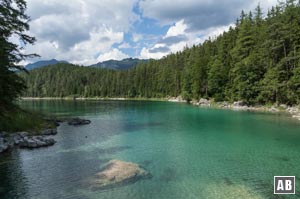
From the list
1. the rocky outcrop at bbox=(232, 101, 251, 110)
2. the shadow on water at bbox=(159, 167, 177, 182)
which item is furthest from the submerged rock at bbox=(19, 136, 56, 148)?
the rocky outcrop at bbox=(232, 101, 251, 110)

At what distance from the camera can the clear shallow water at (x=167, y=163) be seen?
1692 centimetres

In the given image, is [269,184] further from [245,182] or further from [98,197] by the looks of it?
[98,197]

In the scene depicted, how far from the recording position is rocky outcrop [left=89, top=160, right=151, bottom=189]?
1798cm

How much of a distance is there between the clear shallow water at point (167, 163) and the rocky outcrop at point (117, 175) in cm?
66

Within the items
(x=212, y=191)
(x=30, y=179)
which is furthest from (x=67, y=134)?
(x=212, y=191)

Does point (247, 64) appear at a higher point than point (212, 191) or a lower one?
higher

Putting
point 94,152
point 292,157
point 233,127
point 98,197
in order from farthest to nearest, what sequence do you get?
1. point 233,127
2. point 94,152
3. point 292,157
4. point 98,197

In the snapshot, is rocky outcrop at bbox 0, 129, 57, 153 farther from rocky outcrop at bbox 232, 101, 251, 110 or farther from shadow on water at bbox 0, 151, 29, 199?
rocky outcrop at bbox 232, 101, 251, 110

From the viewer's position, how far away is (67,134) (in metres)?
38.7

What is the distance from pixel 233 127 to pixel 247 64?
3906 centimetres

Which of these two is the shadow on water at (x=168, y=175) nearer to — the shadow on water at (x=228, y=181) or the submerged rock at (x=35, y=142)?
the shadow on water at (x=228, y=181)

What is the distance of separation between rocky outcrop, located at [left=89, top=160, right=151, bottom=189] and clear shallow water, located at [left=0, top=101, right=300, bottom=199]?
2.17 feet

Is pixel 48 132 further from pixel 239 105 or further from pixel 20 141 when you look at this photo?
pixel 239 105

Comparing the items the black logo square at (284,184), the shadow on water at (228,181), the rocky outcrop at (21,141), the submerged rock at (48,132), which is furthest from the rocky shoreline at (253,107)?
the rocky outcrop at (21,141)
